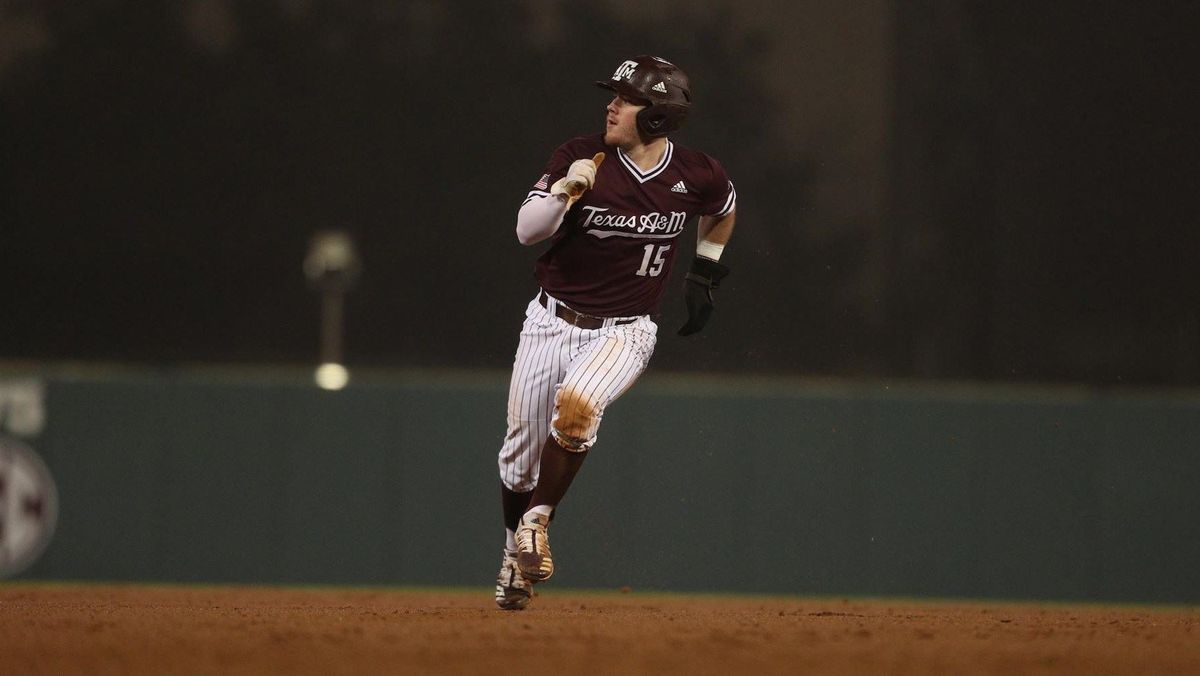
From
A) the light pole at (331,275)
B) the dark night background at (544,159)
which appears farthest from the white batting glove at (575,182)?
the light pole at (331,275)

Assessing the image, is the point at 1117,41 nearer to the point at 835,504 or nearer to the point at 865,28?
the point at 865,28

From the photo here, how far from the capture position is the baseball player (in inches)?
212

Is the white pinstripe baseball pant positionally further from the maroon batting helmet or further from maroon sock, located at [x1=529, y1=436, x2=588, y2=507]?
the maroon batting helmet

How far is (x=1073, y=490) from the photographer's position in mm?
8688

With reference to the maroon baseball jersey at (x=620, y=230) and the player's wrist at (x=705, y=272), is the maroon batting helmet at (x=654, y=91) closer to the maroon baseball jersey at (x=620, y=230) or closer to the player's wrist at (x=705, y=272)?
the maroon baseball jersey at (x=620, y=230)

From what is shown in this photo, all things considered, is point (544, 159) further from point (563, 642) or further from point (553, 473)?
point (563, 642)

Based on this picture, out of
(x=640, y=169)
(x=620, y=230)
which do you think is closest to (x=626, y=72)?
(x=640, y=169)

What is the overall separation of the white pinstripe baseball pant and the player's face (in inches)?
23.6

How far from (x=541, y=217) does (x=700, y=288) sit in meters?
1.03

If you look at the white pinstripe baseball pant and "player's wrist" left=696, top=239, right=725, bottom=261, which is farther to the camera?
"player's wrist" left=696, top=239, right=725, bottom=261

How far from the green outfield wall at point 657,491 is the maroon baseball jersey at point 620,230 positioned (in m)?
3.01

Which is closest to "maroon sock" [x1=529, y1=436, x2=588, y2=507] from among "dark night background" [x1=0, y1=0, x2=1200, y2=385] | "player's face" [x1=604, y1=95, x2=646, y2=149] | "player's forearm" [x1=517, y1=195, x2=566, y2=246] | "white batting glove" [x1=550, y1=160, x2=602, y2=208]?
"player's forearm" [x1=517, y1=195, x2=566, y2=246]

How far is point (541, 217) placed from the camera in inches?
203

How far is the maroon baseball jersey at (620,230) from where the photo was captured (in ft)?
18.0
